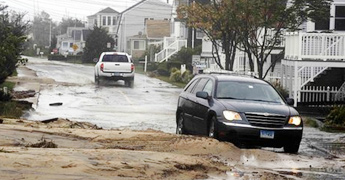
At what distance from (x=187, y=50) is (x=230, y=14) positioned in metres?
30.9

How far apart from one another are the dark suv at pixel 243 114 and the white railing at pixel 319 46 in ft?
39.8

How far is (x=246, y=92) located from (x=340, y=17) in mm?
18468

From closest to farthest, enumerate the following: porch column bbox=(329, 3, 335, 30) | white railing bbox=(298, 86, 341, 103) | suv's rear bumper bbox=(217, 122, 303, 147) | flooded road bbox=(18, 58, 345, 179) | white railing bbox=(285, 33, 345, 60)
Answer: flooded road bbox=(18, 58, 345, 179), suv's rear bumper bbox=(217, 122, 303, 147), white railing bbox=(285, 33, 345, 60), white railing bbox=(298, 86, 341, 103), porch column bbox=(329, 3, 335, 30)

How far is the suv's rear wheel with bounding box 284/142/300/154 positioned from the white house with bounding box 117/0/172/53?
90459mm

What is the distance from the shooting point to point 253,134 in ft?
51.1

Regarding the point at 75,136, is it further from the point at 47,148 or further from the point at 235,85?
the point at 235,85

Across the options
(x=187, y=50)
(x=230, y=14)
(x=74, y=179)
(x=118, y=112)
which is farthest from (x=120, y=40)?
(x=74, y=179)

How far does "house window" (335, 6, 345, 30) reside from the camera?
34375mm

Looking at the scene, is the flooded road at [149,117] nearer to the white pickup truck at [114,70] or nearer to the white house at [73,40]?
the white pickup truck at [114,70]

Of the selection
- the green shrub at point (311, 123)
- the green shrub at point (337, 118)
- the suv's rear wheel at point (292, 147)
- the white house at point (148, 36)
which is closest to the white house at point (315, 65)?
the green shrub at point (311, 123)

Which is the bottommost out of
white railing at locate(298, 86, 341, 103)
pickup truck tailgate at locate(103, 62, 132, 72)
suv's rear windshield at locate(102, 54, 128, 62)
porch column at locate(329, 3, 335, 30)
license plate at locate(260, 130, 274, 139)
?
white railing at locate(298, 86, 341, 103)

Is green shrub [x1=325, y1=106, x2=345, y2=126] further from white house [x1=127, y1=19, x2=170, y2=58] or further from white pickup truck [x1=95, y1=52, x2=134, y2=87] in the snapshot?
white house [x1=127, y1=19, x2=170, y2=58]

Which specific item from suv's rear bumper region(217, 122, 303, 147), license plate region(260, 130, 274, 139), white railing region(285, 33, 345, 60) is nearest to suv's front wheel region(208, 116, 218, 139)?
suv's rear bumper region(217, 122, 303, 147)

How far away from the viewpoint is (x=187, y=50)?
63719 millimetres
